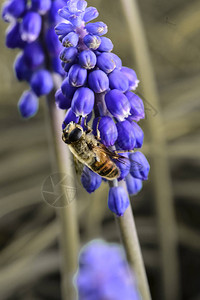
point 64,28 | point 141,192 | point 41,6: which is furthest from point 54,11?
point 141,192

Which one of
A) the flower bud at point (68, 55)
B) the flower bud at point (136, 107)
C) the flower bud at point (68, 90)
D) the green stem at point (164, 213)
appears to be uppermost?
Result: the flower bud at point (68, 55)

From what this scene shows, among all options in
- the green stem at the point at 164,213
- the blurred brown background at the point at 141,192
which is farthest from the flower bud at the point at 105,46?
the green stem at the point at 164,213

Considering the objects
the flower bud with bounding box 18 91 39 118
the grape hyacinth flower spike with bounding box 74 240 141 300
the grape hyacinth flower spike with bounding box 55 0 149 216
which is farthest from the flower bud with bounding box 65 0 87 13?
the flower bud with bounding box 18 91 39 118

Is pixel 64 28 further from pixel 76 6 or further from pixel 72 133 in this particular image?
pixel 72 133

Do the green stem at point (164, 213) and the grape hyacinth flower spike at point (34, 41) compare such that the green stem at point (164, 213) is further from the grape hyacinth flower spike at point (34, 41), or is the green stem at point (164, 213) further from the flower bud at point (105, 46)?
the flower bud at point (105, 46)

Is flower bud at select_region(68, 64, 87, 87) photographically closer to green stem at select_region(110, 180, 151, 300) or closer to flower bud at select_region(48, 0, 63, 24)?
green stem at select_region(110, 180, 151, 300)

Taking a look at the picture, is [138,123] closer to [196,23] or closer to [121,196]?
[121,196]
